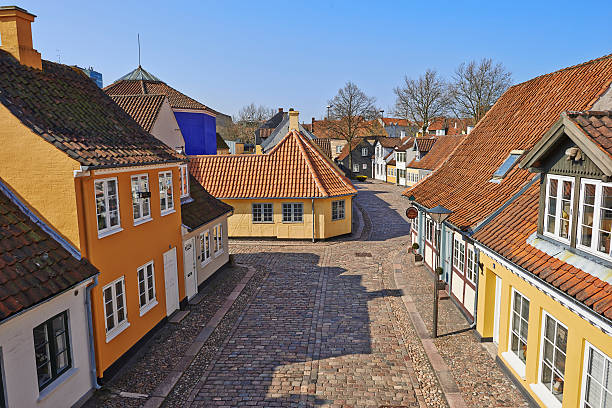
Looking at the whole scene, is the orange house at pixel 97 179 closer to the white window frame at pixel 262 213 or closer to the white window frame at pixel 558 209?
the white window frame at pixel 558 209

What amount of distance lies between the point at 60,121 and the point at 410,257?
15927 mm

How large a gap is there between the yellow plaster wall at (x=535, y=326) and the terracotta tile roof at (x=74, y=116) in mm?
8964

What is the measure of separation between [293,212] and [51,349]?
58.1 ft

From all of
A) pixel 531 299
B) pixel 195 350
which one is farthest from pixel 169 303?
pixel 531 299

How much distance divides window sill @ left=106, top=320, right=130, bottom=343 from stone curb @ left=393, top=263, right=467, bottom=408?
7433mm

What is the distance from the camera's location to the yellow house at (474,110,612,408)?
20.7ft

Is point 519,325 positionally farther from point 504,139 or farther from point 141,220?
point 141,220

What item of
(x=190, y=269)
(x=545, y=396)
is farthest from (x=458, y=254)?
(x=190, y=269)

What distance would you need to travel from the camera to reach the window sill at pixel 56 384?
295 inches

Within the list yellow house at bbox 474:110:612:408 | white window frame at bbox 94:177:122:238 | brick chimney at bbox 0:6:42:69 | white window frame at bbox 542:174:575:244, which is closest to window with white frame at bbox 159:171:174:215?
white window frame at bbox 94:177:122:238

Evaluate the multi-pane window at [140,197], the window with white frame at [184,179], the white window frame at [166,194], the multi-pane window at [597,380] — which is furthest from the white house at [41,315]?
the multi-pane window at [597,380]

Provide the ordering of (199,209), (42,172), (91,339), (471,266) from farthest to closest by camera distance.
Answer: (199,209)
(471,266)
(91,339)
(42,172)

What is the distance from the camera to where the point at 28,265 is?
25.2 ft

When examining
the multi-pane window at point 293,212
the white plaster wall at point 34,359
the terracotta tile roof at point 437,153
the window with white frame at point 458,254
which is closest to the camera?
the white plaster wall at point 34,359
